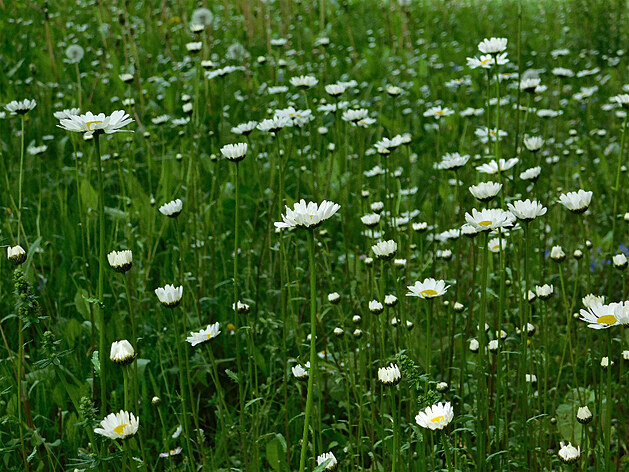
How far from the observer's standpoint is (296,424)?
148 cm

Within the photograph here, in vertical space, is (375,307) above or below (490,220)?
below

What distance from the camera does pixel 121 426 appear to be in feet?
3.11

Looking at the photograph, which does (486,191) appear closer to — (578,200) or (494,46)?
(578,200)

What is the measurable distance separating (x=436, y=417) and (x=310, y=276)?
32 centimetres

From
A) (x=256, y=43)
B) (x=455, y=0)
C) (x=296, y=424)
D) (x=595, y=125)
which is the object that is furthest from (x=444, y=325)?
(x=455, y=0)

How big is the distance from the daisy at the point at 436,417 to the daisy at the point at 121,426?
1.24ft

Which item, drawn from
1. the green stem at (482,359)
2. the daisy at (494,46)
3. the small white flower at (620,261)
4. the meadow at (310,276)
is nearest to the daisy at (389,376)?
the meadow at (310,276)

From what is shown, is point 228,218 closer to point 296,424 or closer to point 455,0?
point 296,424

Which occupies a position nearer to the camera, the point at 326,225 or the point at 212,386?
the point at 212,386

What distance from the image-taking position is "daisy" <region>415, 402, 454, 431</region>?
90 centimetres

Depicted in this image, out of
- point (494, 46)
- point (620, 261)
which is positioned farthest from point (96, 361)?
point (494, 46)

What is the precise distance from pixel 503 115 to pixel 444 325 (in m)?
1.81

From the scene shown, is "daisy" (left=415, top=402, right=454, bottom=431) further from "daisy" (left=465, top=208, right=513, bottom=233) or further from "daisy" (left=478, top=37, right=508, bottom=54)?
"daisy" (left=478, top=37, right=508, bottom=54)

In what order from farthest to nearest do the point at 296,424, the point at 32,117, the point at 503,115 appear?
the point at 503,115, the point at 32,117, the point at 296,424
